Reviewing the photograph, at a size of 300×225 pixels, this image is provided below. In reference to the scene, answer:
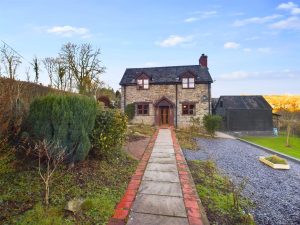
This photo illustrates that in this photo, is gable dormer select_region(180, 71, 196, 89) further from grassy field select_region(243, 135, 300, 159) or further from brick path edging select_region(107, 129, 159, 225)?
brick path edging select_region(107, 129, 159, 225)

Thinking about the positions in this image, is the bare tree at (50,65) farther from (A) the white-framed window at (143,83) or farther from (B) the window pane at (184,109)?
(B) the window pane at (184,109)

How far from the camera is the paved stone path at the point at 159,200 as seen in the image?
3.80 m

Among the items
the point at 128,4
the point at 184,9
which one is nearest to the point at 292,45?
the point at 184,9

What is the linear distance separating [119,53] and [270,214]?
56.4ft

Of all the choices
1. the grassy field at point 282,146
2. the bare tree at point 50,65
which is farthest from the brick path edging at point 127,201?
the bare tree at point 50,65

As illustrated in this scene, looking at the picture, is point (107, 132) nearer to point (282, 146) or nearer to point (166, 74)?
point (282, 146)

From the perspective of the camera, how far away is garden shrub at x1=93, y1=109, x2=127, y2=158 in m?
6.85

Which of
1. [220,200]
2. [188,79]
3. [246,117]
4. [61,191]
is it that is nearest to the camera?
[61,191]

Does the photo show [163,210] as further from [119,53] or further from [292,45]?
[119,53]

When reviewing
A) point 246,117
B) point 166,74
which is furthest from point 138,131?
point 246,117

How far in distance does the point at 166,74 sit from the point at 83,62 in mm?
12870

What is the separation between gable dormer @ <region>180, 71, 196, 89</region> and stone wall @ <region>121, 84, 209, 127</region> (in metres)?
0.43

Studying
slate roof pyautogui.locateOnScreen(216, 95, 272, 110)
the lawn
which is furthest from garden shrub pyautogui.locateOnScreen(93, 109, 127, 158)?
slate roof pyautogui.locateOnScreen(216, 95, 272, 110)

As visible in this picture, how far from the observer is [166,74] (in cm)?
2491
